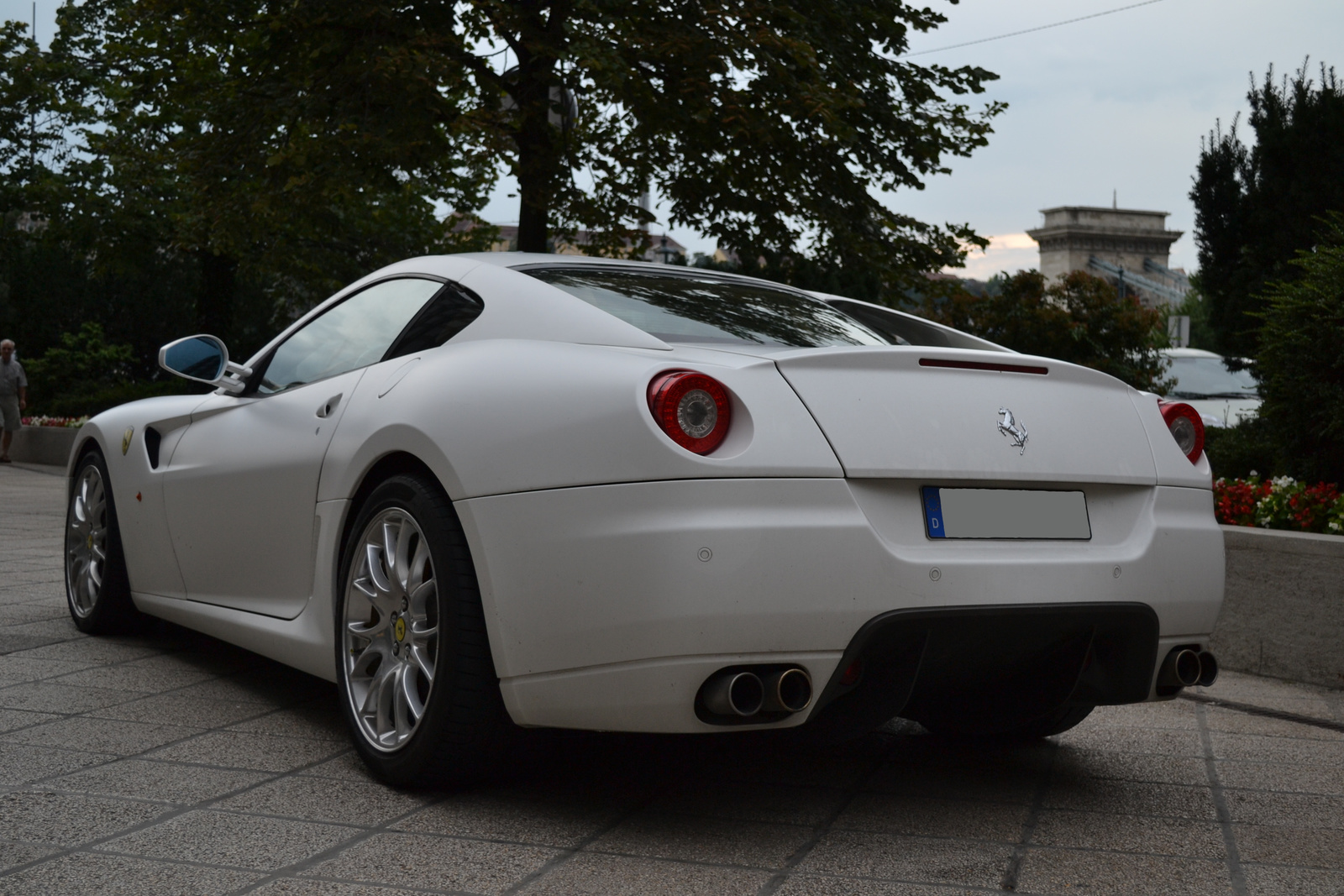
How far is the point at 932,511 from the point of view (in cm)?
299

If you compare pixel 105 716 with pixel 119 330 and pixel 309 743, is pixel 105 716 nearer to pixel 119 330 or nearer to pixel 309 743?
pixel 309 743

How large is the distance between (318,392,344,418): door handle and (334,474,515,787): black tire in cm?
40

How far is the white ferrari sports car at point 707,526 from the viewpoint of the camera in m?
2.81

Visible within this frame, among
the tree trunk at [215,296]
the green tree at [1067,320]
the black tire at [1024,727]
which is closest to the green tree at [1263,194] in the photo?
the green tree at [1067,320]

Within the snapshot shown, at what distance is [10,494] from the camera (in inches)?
547

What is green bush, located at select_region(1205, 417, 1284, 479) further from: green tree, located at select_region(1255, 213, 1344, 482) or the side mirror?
the side mirror

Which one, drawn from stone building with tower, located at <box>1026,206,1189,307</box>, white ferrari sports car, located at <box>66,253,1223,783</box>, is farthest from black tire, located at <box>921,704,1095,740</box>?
stone building with tower, located at <box>1026,206,1189,307</box>

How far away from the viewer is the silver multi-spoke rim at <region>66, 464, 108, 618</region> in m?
5.45

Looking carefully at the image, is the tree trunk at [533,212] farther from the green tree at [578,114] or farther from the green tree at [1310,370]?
the green tree at [1310,370]

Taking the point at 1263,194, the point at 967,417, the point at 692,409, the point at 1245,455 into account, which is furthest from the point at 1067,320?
the point at 692,409

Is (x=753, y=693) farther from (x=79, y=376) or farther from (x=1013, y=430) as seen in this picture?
(x=79, y=376)

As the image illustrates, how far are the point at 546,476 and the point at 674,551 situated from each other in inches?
15.2

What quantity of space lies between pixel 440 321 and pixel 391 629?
849mm

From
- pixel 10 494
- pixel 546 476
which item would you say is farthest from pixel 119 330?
pixel 546 476
